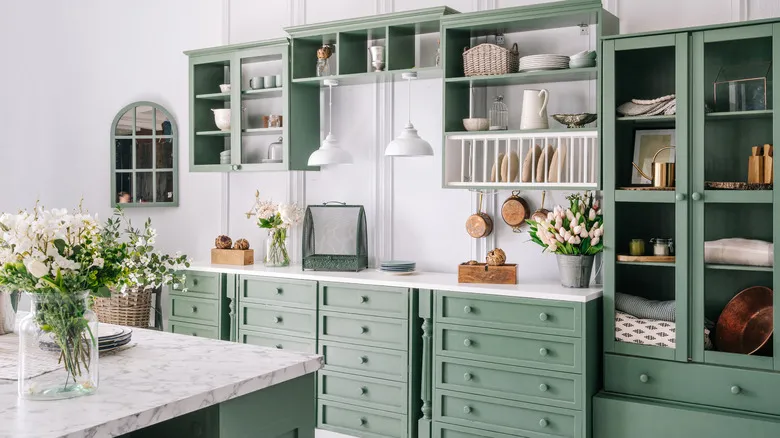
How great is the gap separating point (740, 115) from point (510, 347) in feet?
5.13

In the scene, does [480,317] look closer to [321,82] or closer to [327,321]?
Answer: [327,321]

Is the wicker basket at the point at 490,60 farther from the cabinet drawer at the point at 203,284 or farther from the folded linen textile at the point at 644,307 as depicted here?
the cabinet drawer at the point at 203,284

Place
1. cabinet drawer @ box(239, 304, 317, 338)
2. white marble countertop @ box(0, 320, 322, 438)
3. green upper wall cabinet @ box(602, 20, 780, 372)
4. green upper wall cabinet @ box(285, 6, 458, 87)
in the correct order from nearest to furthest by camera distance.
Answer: white marble countertop @ box(0, 320, 322, 438)
green upper wall cabinet @ box(602, 20, 780, 372)
green upper wall cabinet @ box(285, 6, 458, 87)
cabinet drawer @ box(239, 304, 317, 338)

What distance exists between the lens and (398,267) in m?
4.64

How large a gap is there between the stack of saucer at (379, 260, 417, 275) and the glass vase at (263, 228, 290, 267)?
30.9 inches

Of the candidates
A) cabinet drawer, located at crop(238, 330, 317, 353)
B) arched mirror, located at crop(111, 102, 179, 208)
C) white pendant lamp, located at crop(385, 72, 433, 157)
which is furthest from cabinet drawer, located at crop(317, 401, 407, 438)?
arched mirror, located at crop(111, 102, 179, 208)

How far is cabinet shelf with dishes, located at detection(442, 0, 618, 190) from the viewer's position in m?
4.10

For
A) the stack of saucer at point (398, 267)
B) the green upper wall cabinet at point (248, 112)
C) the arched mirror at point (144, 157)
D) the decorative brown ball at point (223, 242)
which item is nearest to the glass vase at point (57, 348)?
the stack of saucer at point (398, 267)

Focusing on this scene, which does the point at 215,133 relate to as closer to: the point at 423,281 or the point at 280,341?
the point at 280,341

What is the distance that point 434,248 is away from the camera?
488 cm

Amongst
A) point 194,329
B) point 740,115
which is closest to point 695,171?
point 740,115

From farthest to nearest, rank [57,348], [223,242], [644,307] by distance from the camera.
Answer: [223,242] < [644,307] < [57,348]

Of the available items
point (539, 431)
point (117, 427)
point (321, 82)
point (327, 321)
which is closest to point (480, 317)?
point (539, 431)

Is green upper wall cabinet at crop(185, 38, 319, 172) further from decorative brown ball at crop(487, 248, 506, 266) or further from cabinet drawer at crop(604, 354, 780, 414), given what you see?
cabinet drawer at crop(604, 354, 780, 414)
